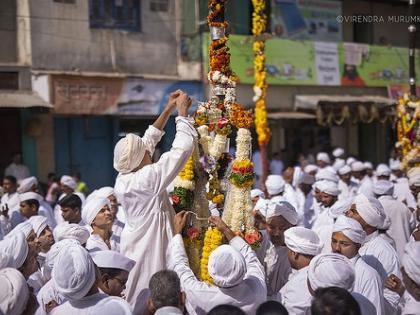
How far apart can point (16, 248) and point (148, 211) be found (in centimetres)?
96

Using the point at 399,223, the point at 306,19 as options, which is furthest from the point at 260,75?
the point at 306,19

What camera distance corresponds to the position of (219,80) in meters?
4.82

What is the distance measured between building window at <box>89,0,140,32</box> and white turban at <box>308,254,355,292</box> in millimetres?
11584

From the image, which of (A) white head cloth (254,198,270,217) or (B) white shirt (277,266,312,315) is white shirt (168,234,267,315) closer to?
(B) white shirt (277,266,312,315)

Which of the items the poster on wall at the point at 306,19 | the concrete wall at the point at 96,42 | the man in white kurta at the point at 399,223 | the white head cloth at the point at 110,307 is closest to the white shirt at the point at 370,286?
the white head cloth at the point at 110,307

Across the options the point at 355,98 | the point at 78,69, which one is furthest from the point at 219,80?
the point at 355,98

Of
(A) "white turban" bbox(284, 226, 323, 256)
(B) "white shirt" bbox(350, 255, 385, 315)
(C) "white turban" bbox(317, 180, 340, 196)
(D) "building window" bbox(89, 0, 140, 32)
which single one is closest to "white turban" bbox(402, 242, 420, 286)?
(B) "white shirt" bbox(350, 255, 385, 315)

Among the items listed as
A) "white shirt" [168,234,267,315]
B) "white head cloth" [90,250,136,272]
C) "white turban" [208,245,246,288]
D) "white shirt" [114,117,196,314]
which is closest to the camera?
"white turban" [208,245,246,288]

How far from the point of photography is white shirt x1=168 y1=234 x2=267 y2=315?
3525 millimetres

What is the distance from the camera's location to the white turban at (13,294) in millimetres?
3146

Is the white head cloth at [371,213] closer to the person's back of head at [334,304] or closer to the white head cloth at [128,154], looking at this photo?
the white head cloth at [128,154]

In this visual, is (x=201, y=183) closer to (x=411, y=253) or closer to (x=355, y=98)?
(x=411, y=253)

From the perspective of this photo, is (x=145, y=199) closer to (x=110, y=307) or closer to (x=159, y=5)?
(x=110, y=307)

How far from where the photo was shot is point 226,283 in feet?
11.2
